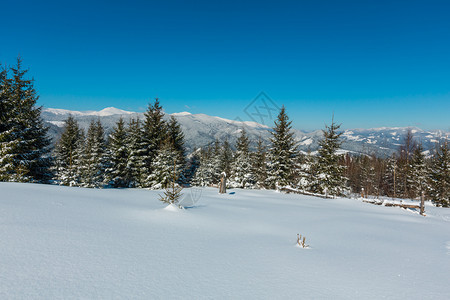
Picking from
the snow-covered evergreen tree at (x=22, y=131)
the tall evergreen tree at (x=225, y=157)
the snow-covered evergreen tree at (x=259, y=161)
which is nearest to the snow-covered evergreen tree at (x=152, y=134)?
the snow-covered evergreen tree at (x=22, y=131)

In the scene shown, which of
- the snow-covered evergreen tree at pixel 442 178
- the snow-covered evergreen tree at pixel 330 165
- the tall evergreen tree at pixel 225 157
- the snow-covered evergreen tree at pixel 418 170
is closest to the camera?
the snow-covered evergreen tree at pixel 330 165

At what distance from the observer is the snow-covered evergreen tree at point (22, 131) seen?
16672mm

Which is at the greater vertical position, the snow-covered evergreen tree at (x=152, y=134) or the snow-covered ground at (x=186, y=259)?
the snow-covered evergreen tree at (x=152, y=134)

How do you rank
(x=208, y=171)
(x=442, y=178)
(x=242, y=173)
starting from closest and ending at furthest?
(x=442, y=178) < (x=242, y=173) < (x=208, y=171)

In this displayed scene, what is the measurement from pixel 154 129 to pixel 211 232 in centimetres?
2405

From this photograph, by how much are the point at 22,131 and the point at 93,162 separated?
724 centimetres

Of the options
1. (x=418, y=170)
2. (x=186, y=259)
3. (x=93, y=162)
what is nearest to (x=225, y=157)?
(x=93, y=162)

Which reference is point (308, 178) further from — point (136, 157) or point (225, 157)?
point (225, 157)

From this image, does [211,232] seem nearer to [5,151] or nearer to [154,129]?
[5,151]

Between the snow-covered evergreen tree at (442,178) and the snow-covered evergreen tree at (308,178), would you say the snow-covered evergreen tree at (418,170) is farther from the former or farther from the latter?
the snow-covered evergreen tree at (308,178)

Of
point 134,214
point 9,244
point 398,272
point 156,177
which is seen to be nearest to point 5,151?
point 156,177

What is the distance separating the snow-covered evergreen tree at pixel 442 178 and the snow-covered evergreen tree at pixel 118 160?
38.9 metres

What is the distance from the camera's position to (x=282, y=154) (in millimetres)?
27094

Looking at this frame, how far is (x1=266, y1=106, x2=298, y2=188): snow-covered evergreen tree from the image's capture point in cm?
2678
